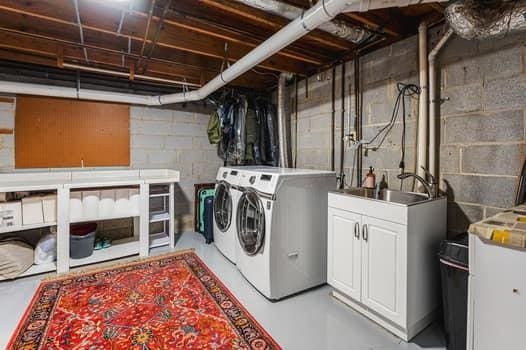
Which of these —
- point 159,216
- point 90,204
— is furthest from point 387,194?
point 90,204

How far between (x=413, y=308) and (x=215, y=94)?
11.7 feet

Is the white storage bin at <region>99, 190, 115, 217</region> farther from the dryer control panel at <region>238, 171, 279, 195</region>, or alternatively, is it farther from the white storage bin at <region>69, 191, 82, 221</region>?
the dryer control panel at <region>238, 171, 279, 195</region>

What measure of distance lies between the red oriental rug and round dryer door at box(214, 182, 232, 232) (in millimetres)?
576

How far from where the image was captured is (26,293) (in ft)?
7.47

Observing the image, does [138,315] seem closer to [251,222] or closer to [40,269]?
[251,222]

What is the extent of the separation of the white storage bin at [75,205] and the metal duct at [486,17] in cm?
361

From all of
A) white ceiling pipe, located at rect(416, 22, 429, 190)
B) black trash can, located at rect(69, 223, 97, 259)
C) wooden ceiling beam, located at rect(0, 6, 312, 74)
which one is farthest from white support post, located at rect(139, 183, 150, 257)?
white ceiling pipe, located at rect(416, 22, 429, 190)

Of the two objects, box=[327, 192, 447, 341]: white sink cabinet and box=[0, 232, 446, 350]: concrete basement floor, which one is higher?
box=[327, 192, 447, 341]: white sink cabinet

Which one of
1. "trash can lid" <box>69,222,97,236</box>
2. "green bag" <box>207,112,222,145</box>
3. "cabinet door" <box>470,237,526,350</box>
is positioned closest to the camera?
"cabinet door" <box>470,237,526,350</box>

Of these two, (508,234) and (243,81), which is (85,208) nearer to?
→ (243,81)

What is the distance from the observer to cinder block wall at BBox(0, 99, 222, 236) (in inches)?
147

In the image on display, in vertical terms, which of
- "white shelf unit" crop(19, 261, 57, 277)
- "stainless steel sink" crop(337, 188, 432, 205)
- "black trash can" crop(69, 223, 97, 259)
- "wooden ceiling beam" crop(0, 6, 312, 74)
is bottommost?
"white shelf unit" crop(19, 261, 57, 277)

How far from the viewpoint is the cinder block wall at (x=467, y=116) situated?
5.69 ft

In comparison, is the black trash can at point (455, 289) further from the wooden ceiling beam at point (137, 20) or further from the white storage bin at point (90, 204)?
the white storage bin at point (90, 204)
